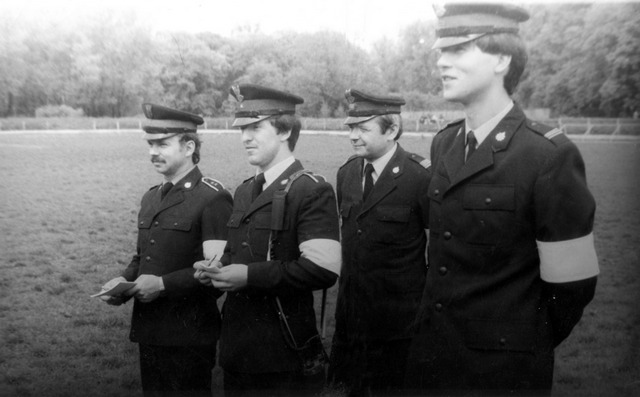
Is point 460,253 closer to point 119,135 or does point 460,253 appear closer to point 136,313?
point 136,313

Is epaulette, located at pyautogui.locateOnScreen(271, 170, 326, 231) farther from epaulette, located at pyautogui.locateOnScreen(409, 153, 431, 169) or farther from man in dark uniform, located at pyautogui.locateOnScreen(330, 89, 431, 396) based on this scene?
epaulette, located at pyautogui.locateOnScreen(409, 153, 431, 169)

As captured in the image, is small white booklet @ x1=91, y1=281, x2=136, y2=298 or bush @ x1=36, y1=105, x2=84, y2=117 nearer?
small white booklet @ x1=91, y1=281, x2=136, y2=298

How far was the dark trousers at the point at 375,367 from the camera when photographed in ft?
9.68

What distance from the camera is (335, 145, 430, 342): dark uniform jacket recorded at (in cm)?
287

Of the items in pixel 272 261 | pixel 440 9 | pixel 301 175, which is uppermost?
pixel 440 9

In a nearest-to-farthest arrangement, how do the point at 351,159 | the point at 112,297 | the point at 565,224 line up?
1. the point at 565,224
2. the point at 112,297
3. the point at 351,159

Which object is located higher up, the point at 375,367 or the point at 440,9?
the point at 440,9

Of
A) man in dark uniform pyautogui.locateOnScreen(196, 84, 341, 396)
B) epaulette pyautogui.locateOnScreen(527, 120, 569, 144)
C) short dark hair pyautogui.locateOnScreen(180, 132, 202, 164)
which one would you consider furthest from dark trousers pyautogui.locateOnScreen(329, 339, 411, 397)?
epaulette pyautogui.locateOnScreen(527, 120, 569, 144)

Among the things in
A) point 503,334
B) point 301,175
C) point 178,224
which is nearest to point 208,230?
point 178,224

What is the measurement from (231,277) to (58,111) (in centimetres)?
187

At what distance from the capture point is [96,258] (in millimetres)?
3479

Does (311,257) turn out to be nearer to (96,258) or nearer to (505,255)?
(505,255)

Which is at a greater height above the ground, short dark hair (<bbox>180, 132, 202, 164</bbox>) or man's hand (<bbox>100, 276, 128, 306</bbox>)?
short dark hair (<bbox>180, 132, 202, 164</bbox>)

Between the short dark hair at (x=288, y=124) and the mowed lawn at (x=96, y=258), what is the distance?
2.56 feet
